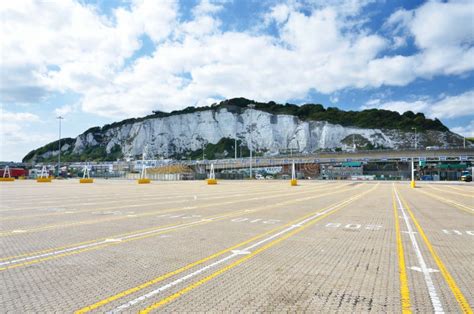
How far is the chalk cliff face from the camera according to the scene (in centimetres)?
15284

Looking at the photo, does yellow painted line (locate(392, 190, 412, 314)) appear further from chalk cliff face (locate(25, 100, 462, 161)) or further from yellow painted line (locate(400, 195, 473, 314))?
chalk cliff face (locate(25, 100, 462, 161))

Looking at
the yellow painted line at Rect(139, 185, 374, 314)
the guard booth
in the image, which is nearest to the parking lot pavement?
the yellow painted line at Rect(139, 185, 374, 314)

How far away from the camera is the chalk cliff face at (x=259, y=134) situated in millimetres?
152837

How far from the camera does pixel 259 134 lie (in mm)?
176125

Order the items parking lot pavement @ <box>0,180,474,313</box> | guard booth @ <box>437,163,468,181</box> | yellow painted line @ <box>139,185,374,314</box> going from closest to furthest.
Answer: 1. yellow painted line @ <box>139,185,374,314</box>
2. parking lot pavement @ <box>0,180,474,313</box>
3. guard booth @ <box>437,163,468,181</box>

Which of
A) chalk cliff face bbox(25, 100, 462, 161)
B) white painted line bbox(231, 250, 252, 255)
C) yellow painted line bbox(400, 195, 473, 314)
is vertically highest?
chalk cliff face bbox(25, 100, 462, 161)

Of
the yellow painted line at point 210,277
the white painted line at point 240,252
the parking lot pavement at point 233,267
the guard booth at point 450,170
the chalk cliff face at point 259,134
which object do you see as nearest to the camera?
the yellow painted line at point 210,277

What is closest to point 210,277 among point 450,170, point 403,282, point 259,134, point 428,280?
point 403,282

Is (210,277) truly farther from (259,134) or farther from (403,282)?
(259,134)

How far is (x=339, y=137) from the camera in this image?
15788cm

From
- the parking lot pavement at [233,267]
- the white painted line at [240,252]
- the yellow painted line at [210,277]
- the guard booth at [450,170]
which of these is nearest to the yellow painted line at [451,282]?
the parking lot pavement at [233,267]

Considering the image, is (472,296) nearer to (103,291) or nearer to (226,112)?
(103,291)

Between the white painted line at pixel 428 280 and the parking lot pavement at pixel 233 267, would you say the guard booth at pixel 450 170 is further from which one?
the white painted line at pixel 428 280

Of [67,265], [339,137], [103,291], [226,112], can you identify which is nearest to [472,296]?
[103,291]
